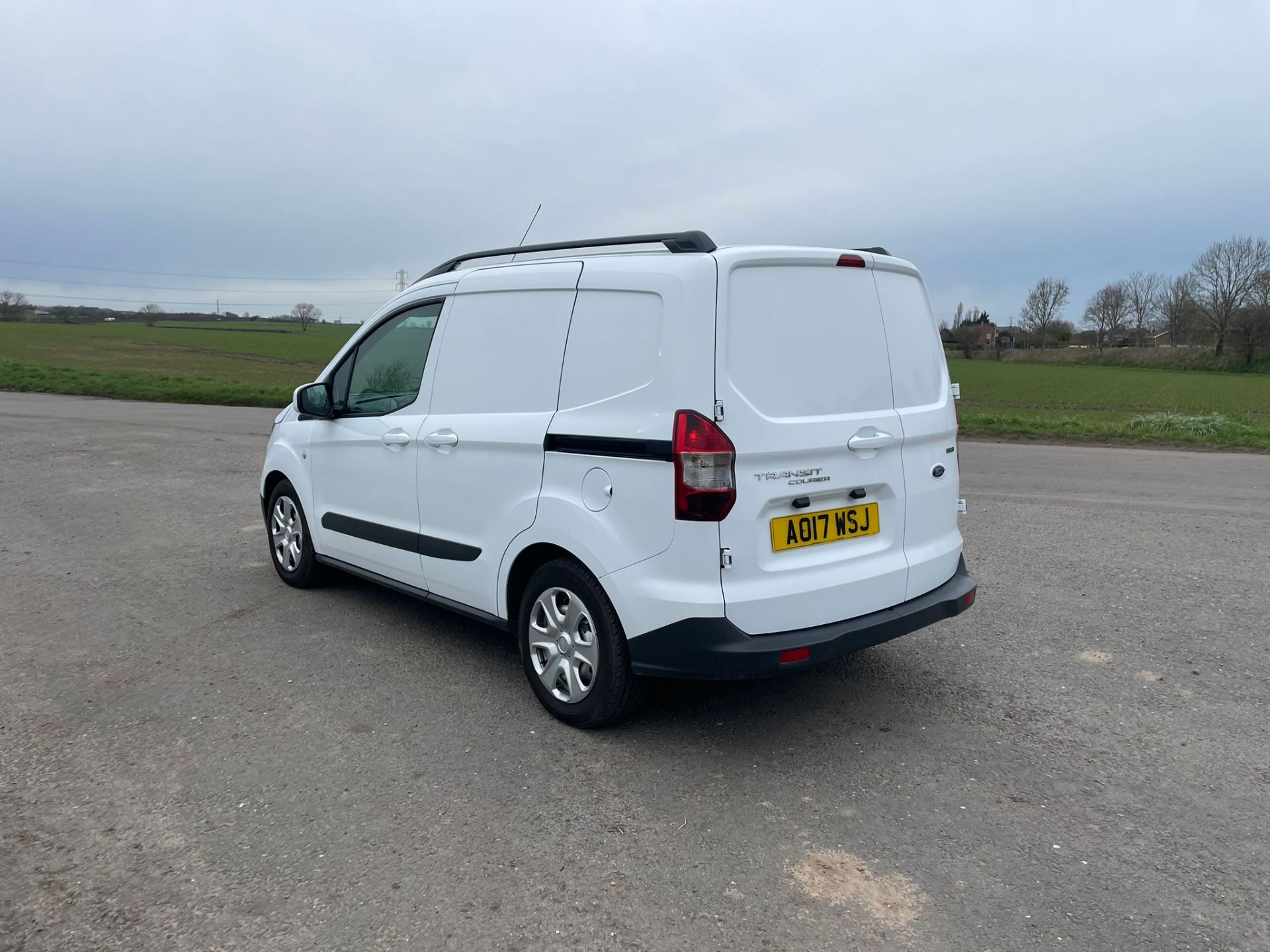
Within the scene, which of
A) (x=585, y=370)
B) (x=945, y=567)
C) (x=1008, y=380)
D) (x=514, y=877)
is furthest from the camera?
(x=1008, y=380)

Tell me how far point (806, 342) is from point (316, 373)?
39588mm

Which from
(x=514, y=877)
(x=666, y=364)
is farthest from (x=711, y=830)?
(x=666, y=364)

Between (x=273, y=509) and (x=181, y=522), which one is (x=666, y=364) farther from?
(x=181, y=522)

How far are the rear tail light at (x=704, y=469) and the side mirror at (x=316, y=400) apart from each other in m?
2.83

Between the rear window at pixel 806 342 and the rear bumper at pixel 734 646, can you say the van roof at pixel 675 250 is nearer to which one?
the rear window at pixel 806 342

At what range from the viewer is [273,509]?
6.31 metres

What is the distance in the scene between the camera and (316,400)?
5.52m

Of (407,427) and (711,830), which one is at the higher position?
(407,427)

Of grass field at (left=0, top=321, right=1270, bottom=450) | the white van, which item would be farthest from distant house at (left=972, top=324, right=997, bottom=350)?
the white van

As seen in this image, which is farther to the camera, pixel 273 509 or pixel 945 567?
pixel 273 509

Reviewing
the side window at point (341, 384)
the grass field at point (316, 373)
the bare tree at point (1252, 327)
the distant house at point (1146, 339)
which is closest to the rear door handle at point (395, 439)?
the side window at point (341, 384)

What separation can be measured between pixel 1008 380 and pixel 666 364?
49229 millimetres

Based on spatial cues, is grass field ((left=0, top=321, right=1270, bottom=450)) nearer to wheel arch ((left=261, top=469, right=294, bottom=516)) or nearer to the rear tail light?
wheel arch ((left=261, top=469, right=294, bottom=516))

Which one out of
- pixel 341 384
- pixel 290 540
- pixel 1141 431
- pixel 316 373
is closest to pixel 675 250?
pixel 341 384
